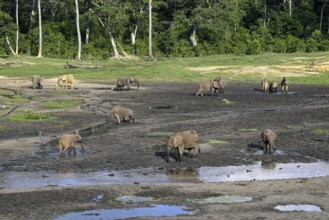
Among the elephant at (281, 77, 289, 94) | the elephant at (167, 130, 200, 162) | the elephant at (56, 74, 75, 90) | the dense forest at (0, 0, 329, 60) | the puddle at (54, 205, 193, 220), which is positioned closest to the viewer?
the puddle at (54, 205, 193, 220)

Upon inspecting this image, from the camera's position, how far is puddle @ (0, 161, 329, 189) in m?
18.4

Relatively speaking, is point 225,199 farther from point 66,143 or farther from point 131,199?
point 66,143

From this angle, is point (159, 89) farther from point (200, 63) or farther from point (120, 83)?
point (200, 63)

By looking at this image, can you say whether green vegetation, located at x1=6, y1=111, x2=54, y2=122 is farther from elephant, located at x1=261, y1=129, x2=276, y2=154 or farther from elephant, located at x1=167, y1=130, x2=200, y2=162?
elephant, located at x1=261, y1=129, x2=276, y2=154

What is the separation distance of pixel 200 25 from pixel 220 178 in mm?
57876

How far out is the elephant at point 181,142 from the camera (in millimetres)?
21109

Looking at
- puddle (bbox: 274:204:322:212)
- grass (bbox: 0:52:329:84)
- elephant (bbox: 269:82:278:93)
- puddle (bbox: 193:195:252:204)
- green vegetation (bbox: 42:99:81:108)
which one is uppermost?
grass (bbox: 0:52:329:84)

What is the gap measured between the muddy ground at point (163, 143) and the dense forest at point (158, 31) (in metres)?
26.3

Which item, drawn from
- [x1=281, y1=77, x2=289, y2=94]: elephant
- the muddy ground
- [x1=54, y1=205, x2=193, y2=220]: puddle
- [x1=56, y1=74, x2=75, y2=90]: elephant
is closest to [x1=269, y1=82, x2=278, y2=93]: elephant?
[x1=281, y1=77, x2=289, y2=94]: elephant

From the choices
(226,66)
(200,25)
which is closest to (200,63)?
(226,66)

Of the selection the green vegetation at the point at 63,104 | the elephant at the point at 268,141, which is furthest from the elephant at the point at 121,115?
the elephant at the point at 268,141

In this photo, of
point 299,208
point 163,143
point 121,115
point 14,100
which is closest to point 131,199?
point 299,208

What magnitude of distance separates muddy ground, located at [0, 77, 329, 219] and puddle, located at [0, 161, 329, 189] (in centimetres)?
42

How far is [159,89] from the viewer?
48875mm
